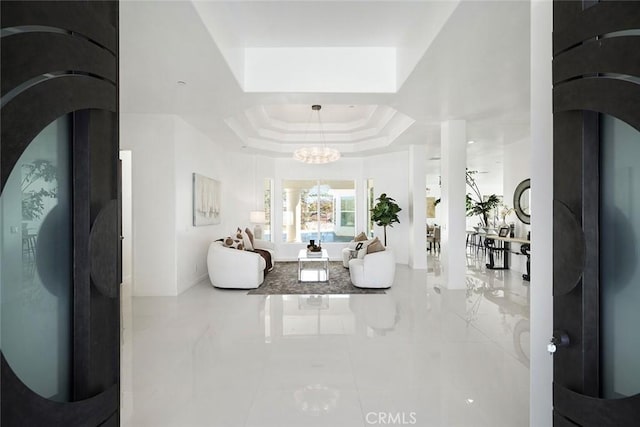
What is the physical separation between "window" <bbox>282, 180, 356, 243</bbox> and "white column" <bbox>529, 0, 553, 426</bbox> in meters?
8.03

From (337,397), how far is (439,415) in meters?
0.70

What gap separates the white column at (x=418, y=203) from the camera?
7.93 metres

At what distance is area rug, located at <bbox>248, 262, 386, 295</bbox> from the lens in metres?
5.58

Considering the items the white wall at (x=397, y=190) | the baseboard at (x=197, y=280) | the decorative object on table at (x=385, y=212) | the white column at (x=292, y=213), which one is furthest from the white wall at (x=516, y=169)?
the baseboard at (x=197, y=280)

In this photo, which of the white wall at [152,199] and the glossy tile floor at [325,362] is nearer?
the glossy tile floor at [325,362]

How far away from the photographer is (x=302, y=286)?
19.6ft

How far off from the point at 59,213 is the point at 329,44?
12.4 feet

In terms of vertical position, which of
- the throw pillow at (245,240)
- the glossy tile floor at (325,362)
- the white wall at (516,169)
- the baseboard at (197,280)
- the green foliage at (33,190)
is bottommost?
the glossy tile floor at (325,362)

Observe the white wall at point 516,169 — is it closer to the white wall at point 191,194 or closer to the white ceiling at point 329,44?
the white ceiling at point 329,44

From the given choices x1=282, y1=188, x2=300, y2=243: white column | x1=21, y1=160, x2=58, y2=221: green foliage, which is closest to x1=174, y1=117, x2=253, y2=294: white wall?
x1=282, y1=188, x2=300, y2=243: white column

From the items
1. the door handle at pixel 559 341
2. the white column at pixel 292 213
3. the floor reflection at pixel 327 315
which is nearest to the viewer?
the door handle at pixel 559 341

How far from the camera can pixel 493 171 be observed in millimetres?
11617

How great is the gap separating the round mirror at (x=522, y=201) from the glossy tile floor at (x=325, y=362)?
280cm

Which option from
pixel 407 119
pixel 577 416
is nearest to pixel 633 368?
pixel 577 416
